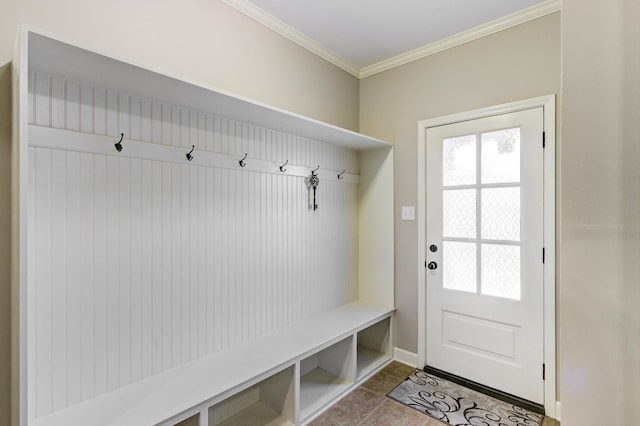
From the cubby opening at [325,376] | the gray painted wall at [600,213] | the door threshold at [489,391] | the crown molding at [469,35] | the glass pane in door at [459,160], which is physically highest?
the crown molding at [469,35]

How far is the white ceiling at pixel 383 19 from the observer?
205cm

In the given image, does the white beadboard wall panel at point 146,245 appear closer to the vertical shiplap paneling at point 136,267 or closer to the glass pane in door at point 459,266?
the vertical shiplap paneling at point 136,267

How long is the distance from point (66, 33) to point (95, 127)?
1.37ft

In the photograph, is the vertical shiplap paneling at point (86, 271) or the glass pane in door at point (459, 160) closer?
the vertical shiplap paneling at point (86, 271)

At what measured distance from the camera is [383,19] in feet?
7.22

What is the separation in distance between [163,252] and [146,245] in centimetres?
10

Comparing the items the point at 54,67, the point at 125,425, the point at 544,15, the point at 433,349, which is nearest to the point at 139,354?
the point at 125,425

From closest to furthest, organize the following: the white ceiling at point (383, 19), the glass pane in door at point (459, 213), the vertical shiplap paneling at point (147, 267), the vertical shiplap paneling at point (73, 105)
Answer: the vertical shiplap paneling at point (73, 105), the vertical shiplap paneling at point (147, 267), the white ceiling at point (383, 19), the glass pane in door at point (459, 213)

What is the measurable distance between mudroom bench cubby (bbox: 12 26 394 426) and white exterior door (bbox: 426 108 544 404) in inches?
25.5

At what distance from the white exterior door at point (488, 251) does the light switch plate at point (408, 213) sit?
0.13m

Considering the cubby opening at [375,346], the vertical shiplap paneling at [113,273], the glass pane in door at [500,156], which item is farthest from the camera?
the cubby opening at [375,346]

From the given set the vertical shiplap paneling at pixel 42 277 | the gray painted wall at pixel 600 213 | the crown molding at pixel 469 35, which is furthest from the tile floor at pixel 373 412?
the crown molding at pixel 469 35

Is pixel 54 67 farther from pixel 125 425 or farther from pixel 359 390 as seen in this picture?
pixel 359 390

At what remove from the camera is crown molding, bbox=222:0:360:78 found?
205cm
